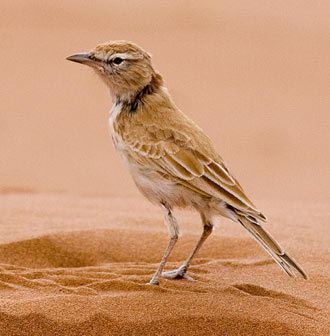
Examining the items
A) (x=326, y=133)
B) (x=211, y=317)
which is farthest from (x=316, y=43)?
(x=211, y=317)

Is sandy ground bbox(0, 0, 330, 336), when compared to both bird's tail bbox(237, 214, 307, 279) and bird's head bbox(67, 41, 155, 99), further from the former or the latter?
bird's head bbox(67, 41, 155, 99)

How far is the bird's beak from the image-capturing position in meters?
6.42

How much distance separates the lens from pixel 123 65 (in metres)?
6.39

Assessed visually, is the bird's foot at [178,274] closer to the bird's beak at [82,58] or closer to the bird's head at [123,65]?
the bird's head at [123,65]

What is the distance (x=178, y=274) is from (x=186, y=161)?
78 centimetres

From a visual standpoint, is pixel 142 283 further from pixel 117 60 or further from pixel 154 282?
pixel 117 60

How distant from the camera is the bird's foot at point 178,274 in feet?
19.9

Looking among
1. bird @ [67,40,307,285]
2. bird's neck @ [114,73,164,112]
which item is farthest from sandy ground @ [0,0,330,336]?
bird's neck @ [114,73,164,112]

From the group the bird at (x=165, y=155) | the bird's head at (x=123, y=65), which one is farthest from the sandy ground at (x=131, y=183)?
the bird's head at (x=123, y=65)

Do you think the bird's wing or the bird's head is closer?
the bird's wing

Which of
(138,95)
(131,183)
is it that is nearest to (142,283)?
(138,95)

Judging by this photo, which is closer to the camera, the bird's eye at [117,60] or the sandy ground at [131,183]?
the sandy ground at [131,183]

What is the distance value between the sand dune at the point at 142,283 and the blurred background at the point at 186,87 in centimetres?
399

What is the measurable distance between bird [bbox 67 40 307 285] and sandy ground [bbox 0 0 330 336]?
0.41 meters
